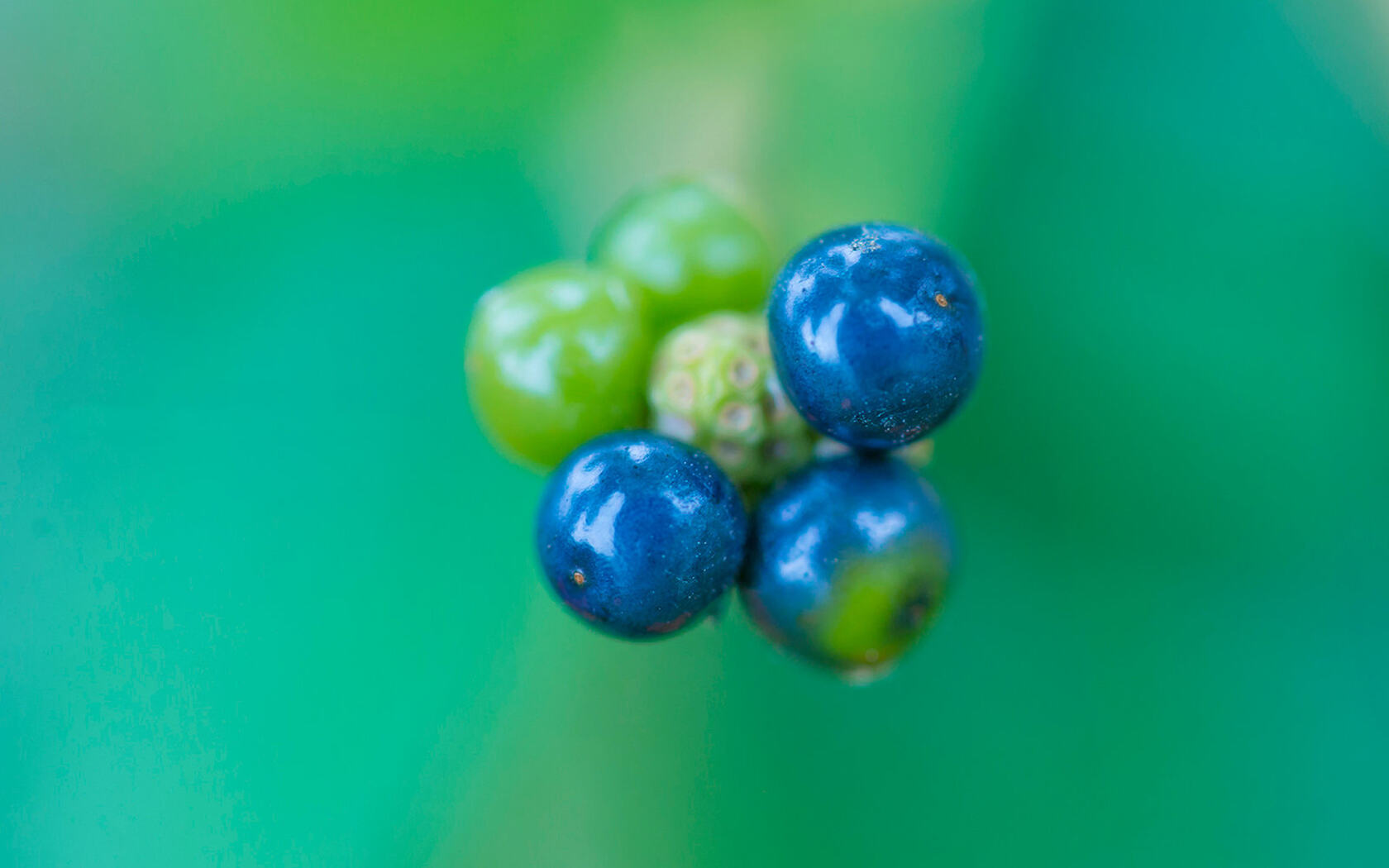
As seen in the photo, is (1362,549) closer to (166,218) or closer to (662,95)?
(662,95)

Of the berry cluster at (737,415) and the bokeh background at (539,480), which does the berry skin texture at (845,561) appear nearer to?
the berry cluster at (737,415)

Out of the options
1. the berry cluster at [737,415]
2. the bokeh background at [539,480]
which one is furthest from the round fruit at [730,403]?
the bokeh background at [539,480]

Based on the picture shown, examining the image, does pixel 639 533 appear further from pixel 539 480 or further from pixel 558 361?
pixel 539 480

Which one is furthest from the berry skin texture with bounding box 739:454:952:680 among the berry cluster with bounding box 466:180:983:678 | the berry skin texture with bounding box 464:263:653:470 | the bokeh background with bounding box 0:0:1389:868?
the bokeh background with bounding box 0:0:1389:868

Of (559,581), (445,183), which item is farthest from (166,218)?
(559,581)

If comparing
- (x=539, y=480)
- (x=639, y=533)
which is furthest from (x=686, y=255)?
(x=539, y=480)
